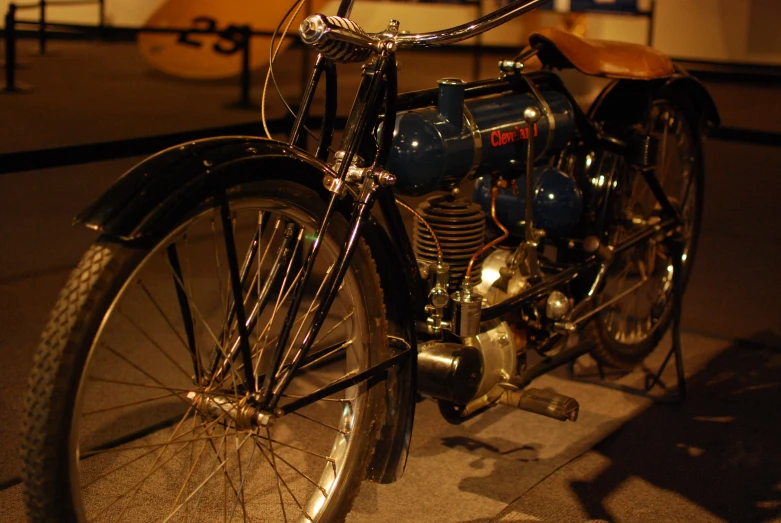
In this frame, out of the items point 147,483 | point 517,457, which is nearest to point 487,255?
point 517,457

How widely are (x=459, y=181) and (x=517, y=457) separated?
2.64 feet

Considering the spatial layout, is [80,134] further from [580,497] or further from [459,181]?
[580,497]

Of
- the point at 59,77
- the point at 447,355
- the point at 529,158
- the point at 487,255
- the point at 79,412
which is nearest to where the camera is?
the point at 79,412

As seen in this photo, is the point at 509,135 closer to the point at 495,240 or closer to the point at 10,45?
the point at 495,240

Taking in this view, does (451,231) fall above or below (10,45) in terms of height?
below

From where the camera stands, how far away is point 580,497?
252 centimetres

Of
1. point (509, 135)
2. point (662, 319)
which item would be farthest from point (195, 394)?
point (662, 319)

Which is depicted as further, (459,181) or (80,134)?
(80,134)

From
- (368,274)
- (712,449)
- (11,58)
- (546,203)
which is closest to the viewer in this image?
(368,274)

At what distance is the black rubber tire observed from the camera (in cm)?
310

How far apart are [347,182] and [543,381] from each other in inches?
55.2

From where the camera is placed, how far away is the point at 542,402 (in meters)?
2.50

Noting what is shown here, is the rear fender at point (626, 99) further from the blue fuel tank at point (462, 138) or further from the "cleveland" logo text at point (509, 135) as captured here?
the "cleveland" logo text at point (509, 135)

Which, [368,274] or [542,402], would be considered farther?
[542,402]
